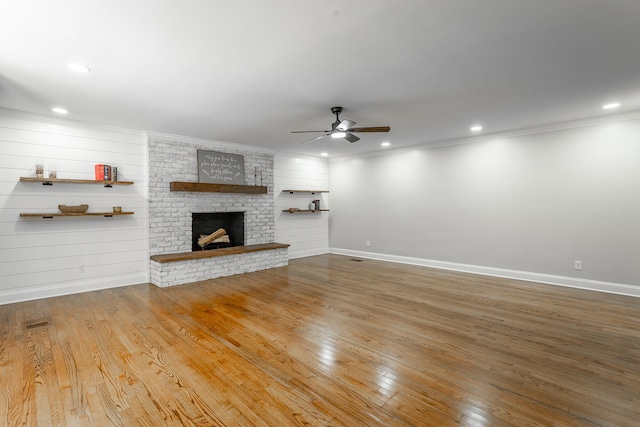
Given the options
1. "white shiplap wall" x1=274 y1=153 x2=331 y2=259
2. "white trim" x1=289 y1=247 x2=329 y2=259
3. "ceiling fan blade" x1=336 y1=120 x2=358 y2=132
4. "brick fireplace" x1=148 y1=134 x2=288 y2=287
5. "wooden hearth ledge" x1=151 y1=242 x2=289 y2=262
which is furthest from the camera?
"white trim" x1=289 y1=247 x2=329 y2=259

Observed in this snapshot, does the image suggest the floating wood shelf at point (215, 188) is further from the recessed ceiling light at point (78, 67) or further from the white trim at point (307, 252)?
the recessed ceiling light at point (78, 67)

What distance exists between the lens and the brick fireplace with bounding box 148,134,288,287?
17.2 feet

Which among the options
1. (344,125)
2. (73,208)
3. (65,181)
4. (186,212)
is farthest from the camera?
(186,212)

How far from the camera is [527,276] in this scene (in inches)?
205

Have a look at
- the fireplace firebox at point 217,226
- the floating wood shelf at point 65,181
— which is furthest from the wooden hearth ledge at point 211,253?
the floating wood shelf at point 65,181

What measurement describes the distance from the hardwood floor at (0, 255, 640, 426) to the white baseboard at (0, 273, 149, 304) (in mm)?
218

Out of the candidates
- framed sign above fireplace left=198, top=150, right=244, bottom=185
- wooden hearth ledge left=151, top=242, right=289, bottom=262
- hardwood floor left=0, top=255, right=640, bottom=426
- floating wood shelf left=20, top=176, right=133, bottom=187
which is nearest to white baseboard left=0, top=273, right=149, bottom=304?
hardwood floor left=0, top=255, right=640, bottom=426

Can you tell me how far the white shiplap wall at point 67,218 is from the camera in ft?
13.7

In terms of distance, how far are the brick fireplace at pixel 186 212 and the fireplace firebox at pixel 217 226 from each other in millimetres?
166

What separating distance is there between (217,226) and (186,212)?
921 millimetres

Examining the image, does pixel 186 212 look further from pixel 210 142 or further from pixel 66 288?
pixel 66 288

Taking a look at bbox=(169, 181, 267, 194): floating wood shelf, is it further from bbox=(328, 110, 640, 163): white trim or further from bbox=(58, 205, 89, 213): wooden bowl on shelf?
bbox=(328, 110, 640, 163): white trim

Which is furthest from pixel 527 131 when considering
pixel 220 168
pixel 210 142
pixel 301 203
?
pixel 210 142

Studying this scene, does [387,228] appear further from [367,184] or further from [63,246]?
[63,246]
